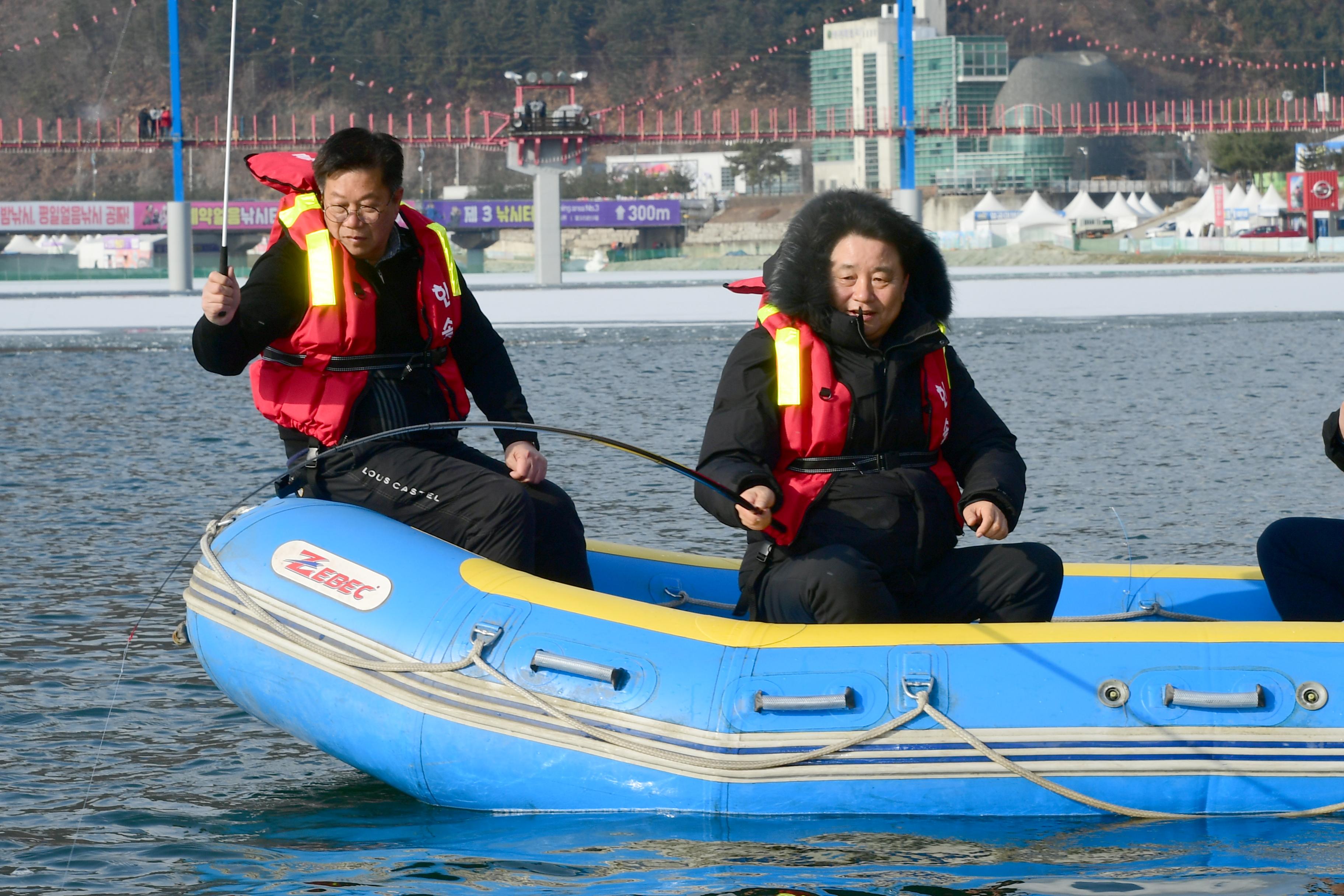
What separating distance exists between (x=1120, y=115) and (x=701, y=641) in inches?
3849

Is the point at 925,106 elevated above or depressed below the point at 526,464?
above

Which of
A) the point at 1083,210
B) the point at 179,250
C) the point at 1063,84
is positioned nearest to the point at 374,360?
the point at 179,250

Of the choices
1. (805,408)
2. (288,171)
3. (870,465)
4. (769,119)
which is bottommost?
(870,465)

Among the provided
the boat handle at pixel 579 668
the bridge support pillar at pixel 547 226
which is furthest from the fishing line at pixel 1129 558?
the bridge support pillar at pixel 547 226

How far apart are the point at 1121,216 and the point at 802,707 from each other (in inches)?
2574

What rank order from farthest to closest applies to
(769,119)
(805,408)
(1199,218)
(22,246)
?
(769,119) → (22,246) → (1199,218) → (805,408)

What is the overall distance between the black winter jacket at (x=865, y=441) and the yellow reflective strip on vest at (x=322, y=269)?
0.90 metres

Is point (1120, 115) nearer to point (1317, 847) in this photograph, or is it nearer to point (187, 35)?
point (187, 35)

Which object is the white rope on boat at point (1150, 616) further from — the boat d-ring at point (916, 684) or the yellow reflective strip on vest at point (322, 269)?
the yellow reflective strip on vest at point (322, 269)

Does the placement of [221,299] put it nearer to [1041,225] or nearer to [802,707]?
[802,707]

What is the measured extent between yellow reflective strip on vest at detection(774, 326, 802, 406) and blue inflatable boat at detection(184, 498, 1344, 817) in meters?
0.45

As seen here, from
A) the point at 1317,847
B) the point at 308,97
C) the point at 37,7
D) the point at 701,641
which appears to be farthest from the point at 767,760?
the point at 37,7

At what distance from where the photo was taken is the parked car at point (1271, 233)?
2014 inches

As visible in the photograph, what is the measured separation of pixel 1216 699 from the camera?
10.3 ft
